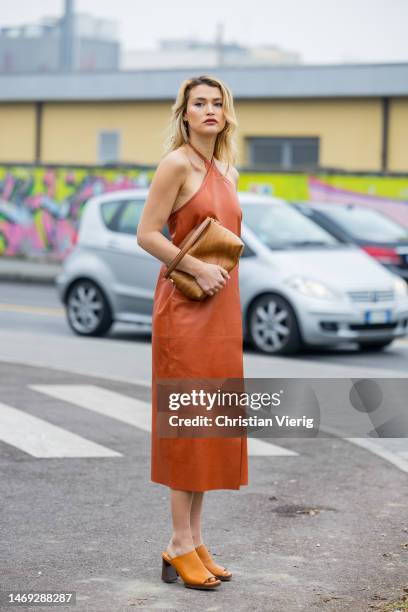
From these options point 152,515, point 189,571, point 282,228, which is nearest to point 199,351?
point 189,571

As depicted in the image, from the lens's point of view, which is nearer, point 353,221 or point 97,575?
point 97,575

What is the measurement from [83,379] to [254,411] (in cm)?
534

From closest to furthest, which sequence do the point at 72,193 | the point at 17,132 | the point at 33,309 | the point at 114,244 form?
the point at 114,244, the point at 33,309, the point at 72,193, the point at 17,132

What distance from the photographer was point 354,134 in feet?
105

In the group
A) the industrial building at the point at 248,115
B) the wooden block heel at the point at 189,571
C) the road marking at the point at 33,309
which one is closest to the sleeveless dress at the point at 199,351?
the wooden block heel at the point at 189,571

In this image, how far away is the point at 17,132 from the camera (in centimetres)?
3781

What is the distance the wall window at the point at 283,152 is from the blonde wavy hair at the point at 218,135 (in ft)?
92.9

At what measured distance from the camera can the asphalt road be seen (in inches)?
195

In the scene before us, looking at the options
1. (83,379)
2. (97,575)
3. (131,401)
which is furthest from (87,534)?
(83,379)

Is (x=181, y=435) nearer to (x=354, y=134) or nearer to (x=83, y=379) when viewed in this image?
(x=83, y=379)

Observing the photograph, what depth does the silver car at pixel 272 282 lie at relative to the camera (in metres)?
12.9

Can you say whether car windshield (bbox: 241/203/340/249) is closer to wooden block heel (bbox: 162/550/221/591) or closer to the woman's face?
the woman's face

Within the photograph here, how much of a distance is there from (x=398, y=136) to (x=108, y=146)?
890 cm

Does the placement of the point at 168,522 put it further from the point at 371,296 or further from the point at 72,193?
the point at 72,193
